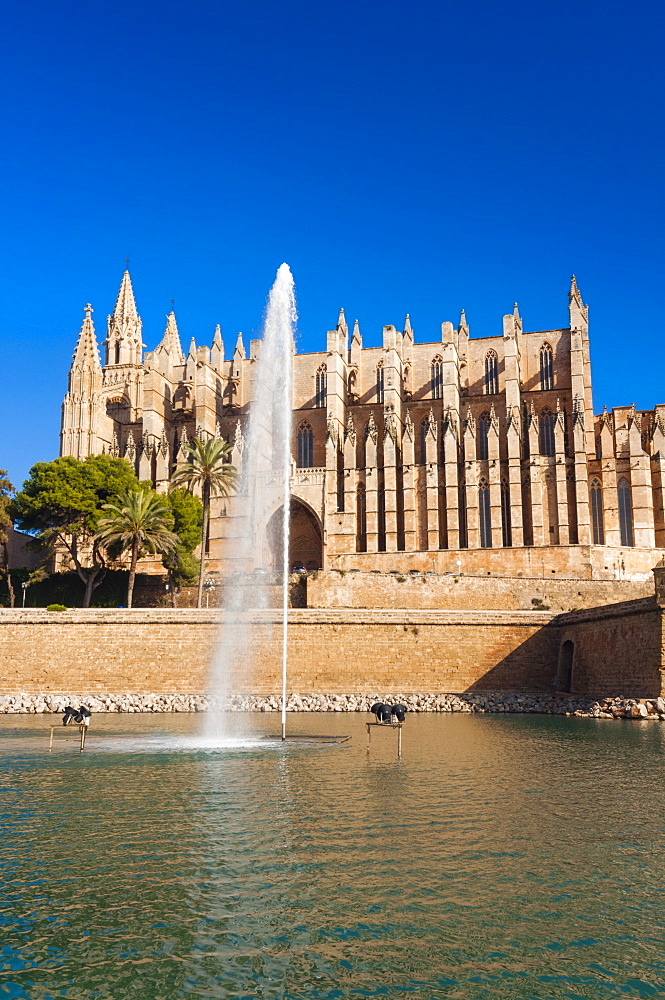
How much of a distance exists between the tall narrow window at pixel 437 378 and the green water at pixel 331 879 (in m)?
43.0

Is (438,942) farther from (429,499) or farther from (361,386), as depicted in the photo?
(361,386)

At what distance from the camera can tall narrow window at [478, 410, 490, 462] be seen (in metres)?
53.8

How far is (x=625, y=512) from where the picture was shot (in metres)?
48.7

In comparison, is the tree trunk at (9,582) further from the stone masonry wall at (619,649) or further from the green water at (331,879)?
the green water at (331,879)

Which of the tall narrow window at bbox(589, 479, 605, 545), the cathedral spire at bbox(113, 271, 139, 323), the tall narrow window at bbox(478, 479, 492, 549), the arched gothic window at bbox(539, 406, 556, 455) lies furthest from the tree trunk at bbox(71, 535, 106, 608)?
the cathedral spire at bbox(113, 271, 139, 323)

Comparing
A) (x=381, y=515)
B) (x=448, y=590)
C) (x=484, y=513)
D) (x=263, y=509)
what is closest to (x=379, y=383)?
(x=381, y=515)

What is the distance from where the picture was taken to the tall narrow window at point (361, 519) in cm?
5162

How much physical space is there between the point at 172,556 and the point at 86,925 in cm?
3645

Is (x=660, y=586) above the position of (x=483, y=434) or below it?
below

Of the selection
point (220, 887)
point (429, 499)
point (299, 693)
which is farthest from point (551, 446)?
point (220, 887)

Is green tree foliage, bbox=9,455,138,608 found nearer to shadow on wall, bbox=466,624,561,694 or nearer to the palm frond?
the palm frond

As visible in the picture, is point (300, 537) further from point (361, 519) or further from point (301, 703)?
point (301, 703)

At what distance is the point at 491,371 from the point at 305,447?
527 inches

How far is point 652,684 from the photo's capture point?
87.4 feet
